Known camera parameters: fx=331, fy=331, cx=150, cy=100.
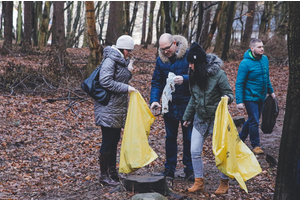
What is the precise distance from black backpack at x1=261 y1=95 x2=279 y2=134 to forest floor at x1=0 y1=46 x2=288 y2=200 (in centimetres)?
59

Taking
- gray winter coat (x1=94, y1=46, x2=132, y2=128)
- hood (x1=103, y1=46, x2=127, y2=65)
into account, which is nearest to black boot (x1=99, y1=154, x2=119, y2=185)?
gray winter coat (x1=94, y1=46, x2=132, y2=128)

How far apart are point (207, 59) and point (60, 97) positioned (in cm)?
659

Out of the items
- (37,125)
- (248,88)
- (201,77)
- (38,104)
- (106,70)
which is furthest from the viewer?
(38,104)

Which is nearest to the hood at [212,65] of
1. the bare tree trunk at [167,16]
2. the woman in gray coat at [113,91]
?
the woman in gray coat at [113,91]

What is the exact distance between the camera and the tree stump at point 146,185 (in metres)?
4.04

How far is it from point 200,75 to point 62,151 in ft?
12.3

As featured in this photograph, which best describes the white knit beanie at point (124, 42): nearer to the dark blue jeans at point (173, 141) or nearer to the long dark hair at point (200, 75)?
the long dark hair at point (200, 75)

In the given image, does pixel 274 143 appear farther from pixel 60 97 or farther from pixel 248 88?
pixel 60 97

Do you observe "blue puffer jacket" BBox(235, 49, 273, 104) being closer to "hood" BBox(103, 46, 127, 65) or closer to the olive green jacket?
the olive green jacket

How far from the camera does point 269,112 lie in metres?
5.83

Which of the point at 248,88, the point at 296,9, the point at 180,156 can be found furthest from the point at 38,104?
the point at 296,9

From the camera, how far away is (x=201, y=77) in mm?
4055

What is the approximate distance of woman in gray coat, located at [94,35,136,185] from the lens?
172 inches

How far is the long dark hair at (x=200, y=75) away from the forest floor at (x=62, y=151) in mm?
1405
